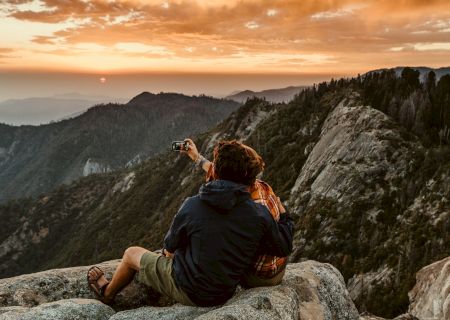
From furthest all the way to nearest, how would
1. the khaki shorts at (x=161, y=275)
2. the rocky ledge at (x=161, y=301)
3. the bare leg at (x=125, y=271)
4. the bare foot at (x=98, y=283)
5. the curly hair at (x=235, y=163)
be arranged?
the bare foot at (x=98, y=283), the bare leg at (x=125, y=271), the khaki shorts at (x=161, y=275), the rocky ledge at (x=161, y=301), the curly hair at (x=235, y=163)

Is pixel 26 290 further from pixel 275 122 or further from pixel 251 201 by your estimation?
pixel 275 122

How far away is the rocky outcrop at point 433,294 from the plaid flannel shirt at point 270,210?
30.6ft

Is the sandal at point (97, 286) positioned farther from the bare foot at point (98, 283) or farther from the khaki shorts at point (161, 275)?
the khaki shorts at point (161, 275)

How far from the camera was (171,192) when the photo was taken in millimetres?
191750

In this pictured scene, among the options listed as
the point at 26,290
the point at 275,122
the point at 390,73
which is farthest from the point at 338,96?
the point at 26,290

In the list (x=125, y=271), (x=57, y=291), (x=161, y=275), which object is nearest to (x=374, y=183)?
(x=57, y=291)

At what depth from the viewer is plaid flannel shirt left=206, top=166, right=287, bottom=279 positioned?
883 cm

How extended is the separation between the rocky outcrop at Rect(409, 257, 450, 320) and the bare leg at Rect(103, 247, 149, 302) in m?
11.9

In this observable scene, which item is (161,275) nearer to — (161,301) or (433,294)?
(161,301)

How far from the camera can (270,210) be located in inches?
353

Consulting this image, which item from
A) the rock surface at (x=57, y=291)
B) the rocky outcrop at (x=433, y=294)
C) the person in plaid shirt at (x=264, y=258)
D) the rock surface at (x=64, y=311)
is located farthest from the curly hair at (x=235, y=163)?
the rocky outcrop at (x=433, y=294)

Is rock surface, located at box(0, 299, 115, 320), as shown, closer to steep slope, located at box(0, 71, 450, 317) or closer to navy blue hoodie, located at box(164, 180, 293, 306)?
navy blue hoodie, located at box(164, 180, 293, 306)

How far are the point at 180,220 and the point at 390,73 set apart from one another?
112m

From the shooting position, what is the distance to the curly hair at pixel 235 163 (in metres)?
8.01
